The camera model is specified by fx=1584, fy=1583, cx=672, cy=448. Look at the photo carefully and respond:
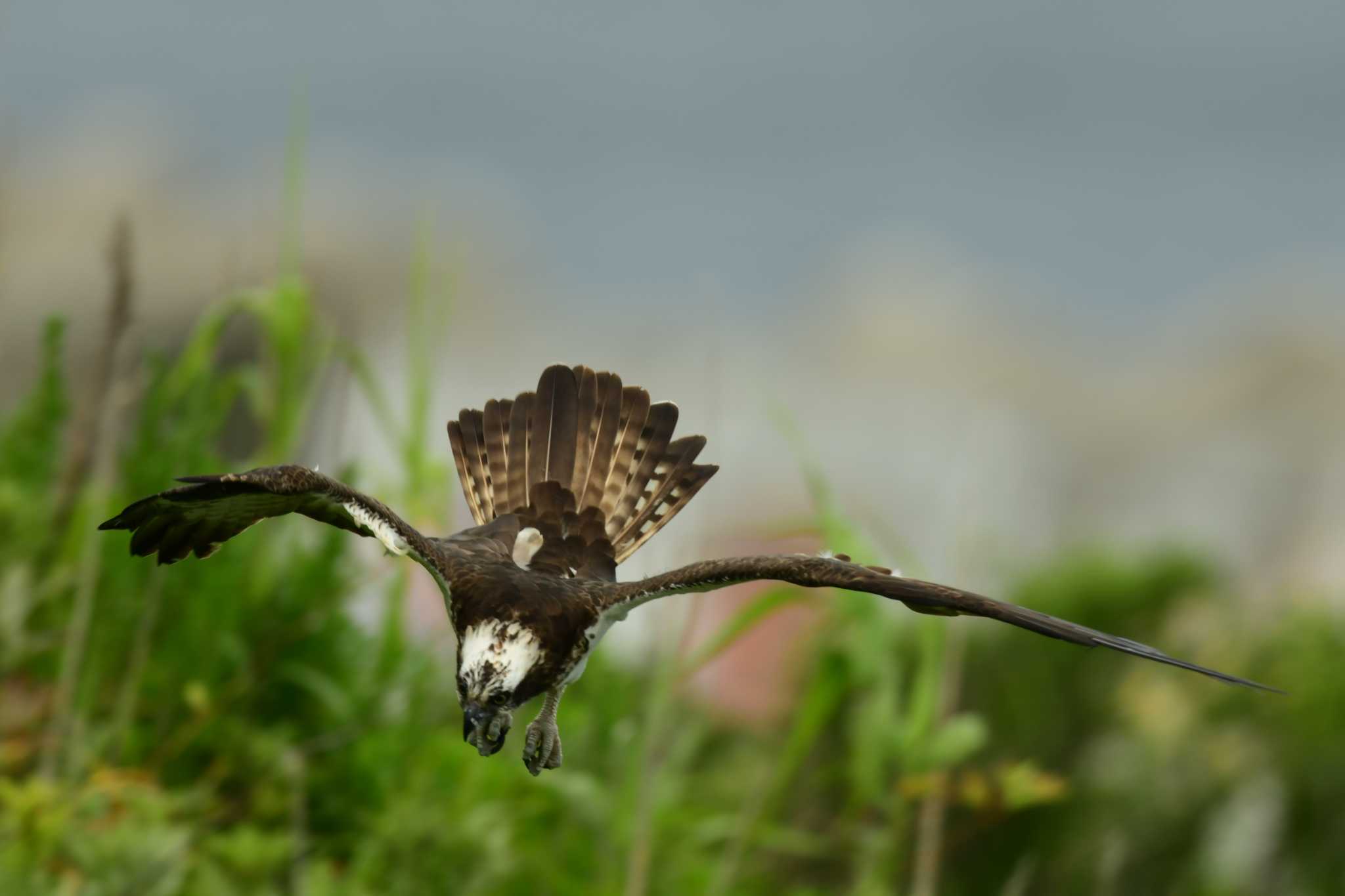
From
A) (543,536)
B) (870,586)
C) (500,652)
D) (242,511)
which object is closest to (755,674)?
(543,536)

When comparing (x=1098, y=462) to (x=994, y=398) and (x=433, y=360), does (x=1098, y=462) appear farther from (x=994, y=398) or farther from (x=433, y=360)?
(x=433, y=360)

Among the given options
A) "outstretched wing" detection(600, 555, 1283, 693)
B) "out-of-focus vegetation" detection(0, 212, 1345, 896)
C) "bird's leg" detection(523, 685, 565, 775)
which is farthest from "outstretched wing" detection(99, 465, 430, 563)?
"out-of-focus vegetation" detection(0, 212, 1345, 896)

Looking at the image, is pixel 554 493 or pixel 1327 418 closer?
pixel 554 493

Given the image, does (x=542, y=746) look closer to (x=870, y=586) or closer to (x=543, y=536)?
(x=870, y=586)

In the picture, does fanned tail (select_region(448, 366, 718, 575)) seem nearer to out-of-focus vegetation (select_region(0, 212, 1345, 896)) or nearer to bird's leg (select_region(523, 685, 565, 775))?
out-of-focus vegetation (select_region(0, 212, 1345, 896))

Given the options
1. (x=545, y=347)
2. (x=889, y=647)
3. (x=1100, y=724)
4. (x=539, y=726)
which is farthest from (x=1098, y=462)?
(x=539, y=726)
